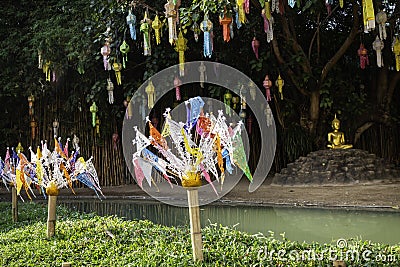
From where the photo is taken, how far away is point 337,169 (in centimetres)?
722

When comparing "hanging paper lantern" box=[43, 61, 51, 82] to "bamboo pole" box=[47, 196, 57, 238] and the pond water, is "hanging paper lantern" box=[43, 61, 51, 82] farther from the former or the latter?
"bamboo pole" box=[47, 196, 57, 238]

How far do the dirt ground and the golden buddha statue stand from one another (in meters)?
1.08

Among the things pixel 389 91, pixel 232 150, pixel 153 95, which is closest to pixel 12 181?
pixel 232 150

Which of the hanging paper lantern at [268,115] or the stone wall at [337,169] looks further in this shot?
the hanging paper lantern at [268,115]

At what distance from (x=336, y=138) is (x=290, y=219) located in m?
3.53

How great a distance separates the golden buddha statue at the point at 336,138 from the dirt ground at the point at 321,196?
1.08m

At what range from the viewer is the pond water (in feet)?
13.0

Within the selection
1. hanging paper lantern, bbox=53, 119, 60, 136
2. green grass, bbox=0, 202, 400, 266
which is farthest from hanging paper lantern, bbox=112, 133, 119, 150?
green grass, bbox=0, 202, 400, 266

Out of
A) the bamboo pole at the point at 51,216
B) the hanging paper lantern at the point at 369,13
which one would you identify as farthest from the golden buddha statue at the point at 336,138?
the bamboo pole at the point at 51,216

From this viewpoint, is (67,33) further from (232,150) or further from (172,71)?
(232,150)

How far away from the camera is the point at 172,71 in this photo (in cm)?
762

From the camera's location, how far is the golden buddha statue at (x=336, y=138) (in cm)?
791

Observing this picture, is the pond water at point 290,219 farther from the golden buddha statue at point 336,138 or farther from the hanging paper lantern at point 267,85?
the golden buddha statue at point 336,138

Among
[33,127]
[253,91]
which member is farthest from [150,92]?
[33,127]
